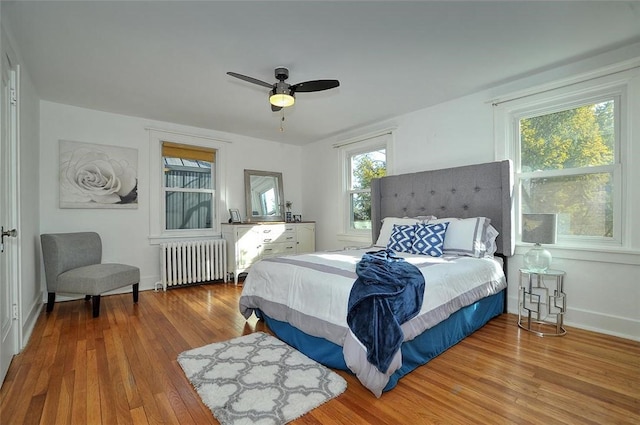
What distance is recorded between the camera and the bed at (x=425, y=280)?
1899 mm

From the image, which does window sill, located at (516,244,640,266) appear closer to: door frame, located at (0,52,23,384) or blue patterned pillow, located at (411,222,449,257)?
blue patterned pillow, located at (411,222,449,257)

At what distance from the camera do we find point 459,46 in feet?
7.85

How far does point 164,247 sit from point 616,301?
16.1ft

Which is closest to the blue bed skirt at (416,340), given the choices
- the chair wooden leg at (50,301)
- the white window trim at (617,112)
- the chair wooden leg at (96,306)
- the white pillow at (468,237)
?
the white pillow at (468,237)

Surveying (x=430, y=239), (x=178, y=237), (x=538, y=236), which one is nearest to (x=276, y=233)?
(x=178, y=237)

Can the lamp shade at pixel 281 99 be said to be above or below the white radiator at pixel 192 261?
above

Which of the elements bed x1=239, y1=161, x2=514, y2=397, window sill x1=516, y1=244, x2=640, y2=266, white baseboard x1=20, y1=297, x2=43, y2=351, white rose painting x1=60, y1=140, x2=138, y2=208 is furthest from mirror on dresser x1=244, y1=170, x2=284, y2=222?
window sill x1=516, y1=244, x2=640, y2=266

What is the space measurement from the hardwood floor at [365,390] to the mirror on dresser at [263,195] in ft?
8.55

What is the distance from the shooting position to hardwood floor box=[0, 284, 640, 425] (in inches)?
60.7

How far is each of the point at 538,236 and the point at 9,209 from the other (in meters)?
4.18

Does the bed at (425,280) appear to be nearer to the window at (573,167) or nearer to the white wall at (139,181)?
the window at (573,167)

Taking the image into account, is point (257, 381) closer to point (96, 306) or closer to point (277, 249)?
point (96, 306)

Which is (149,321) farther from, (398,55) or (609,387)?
(609,387)

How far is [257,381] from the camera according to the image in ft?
6.02
